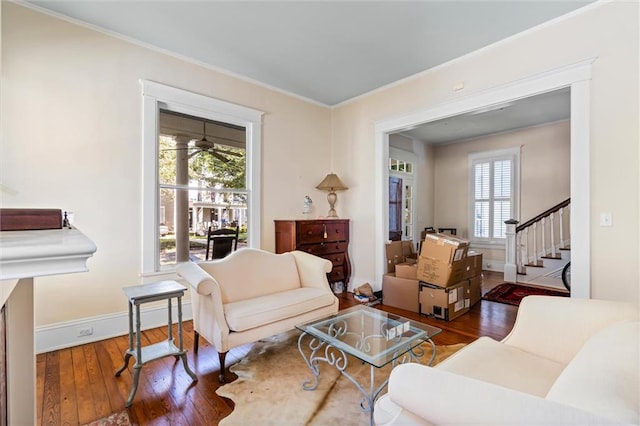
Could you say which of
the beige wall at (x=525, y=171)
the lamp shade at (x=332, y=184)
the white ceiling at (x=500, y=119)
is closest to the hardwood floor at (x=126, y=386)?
the lamp shade at (x=332, y=184)

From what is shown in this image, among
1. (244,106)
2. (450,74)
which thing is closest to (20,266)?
(244,106)

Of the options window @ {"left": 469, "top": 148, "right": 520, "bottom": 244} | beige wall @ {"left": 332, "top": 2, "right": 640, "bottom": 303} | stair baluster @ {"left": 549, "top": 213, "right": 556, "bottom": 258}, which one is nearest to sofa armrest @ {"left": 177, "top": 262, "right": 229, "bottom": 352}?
beige wall @ {"left": 332, "top": 2, "right": 640, "bottom": 303}

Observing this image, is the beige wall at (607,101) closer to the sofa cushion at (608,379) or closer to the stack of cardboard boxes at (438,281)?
the stack of cardboard boxes at (438,281)

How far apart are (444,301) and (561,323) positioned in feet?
5.47

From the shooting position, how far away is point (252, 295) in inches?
103

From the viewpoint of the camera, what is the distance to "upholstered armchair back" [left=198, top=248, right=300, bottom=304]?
250 cm

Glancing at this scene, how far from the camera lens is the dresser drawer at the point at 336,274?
4059 millimetres

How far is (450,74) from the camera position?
3.31 metres

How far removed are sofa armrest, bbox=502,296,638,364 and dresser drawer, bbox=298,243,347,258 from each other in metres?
2.47

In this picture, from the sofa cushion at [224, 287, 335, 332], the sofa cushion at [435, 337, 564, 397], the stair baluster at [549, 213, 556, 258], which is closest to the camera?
the sofa cushion at [435, 337, 564, 397]

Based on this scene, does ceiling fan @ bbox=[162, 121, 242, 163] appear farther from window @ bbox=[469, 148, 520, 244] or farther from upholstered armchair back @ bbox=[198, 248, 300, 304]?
Result: window @ bbox=[469, 148, 520, 244]

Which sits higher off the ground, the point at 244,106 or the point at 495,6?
the point at 495,6

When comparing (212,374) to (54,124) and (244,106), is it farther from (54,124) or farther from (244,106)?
(244,106)

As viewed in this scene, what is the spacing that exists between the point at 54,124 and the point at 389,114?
3.49 metres
